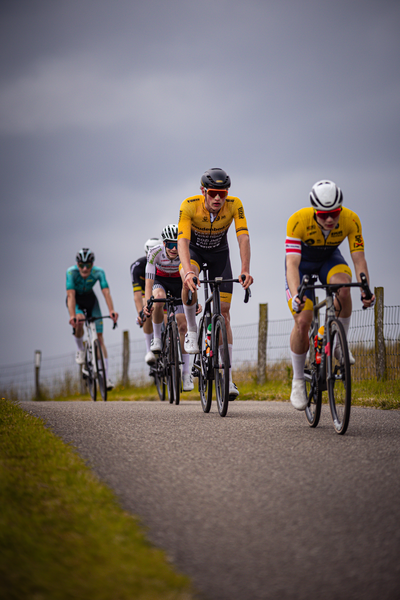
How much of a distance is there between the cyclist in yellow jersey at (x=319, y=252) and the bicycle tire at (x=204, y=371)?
4.11 ft

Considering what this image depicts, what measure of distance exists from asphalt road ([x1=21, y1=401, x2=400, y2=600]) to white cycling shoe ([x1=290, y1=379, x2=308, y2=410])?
32 centimetres

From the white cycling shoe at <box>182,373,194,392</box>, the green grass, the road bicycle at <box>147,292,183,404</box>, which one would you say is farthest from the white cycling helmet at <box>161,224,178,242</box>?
the green grass

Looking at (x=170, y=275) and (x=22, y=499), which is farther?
(x=170, y=275)

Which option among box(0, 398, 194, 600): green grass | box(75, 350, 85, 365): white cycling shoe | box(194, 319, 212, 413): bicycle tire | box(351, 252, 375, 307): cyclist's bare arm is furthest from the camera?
box(75, 350, 85, 365): white cycling shoe

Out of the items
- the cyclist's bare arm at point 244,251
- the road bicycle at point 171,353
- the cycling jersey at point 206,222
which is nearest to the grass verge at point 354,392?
the road bicycle at point 171,353

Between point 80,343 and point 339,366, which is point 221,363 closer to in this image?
point 339,366

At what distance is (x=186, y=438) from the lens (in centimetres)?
488

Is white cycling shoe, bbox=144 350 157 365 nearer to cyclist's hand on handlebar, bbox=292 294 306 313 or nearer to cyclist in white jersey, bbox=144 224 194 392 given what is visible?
cyclist in white jersey, bbox=144 224 194 392

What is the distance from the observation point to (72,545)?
7.63 ft

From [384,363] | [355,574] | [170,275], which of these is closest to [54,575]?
[355,574]

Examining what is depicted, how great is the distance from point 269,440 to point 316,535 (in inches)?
86.5

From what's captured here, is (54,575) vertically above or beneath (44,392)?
above

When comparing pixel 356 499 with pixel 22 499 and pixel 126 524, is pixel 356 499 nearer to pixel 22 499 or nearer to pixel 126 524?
pixel 126 524

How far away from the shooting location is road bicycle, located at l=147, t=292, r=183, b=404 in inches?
355
